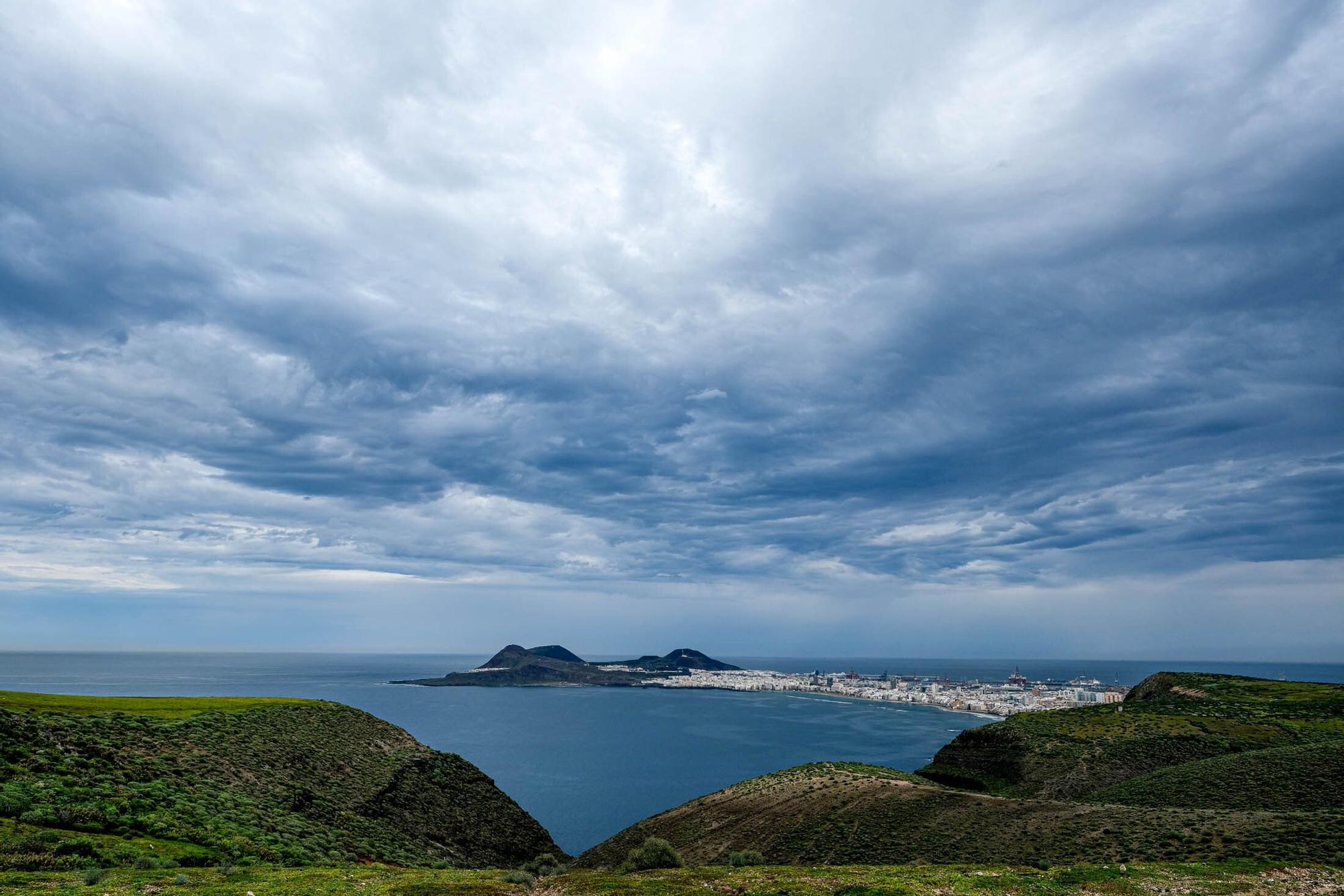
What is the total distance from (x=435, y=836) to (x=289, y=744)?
13.4 meters

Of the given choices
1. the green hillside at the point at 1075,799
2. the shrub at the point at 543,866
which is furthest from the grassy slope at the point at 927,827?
the shrub at the point at 543,866

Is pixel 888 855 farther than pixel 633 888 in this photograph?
Yes

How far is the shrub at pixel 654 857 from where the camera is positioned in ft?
102

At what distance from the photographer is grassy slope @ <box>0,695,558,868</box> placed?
2550cm

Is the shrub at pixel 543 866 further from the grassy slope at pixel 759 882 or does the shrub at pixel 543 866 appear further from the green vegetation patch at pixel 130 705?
the green vegetation patch at pixel 130 705

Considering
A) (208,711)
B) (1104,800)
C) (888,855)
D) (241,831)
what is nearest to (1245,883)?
(888,855)

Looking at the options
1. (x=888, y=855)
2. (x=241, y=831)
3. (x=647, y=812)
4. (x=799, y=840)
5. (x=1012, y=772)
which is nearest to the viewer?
(x=241, y=831)

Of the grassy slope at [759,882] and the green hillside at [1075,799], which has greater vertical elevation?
the grassy slope at [759,882]

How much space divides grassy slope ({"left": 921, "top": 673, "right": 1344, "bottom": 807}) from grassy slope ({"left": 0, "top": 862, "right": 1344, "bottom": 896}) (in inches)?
1555

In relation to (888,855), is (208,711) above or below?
above

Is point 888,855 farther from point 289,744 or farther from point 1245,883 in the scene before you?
point 289,744

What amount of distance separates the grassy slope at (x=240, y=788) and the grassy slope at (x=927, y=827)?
1133 centimetres

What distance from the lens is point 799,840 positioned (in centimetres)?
4269

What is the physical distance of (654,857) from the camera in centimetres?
3178
